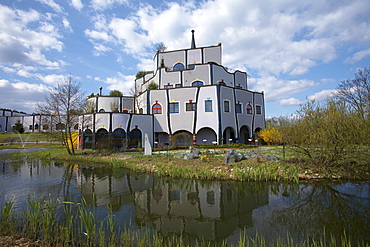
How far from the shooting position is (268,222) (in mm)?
5199

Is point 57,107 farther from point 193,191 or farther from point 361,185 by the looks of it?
point 361,185

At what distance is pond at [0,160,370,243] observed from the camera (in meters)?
4.86

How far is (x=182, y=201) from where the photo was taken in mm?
6891

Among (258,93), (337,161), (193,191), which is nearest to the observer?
(193,191)

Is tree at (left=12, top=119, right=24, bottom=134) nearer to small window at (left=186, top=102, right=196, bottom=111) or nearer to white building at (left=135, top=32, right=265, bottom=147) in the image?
white building at (left=135, top=32, right=265, bottom=147)

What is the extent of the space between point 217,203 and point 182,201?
1124 mm

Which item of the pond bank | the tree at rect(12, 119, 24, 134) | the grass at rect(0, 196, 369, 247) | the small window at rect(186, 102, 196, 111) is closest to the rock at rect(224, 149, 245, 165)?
the pond bank

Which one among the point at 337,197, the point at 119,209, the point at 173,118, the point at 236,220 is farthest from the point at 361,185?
the point at 173,118

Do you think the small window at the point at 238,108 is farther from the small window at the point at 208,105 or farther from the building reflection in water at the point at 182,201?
the building reflection in water at the point at 182,201

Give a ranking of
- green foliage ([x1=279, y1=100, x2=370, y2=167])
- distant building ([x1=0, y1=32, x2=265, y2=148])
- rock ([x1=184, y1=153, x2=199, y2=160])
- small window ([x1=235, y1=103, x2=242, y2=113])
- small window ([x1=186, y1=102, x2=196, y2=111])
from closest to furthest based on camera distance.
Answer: green foliage ([x1=279, y1=100, x2=370, y2=167]) → rock ([x1=184, y1=153, x2=199, y2=160]) → distant building ([x1=0, y1=32, x2=265, y2=148]) → small window ([x1=186, y1=102, x2=196, y2=111]) → small window ([x1=235, y1=103, x2=242, y2=113])

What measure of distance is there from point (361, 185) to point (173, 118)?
19659mm

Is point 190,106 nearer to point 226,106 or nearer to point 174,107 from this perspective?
point 174,107

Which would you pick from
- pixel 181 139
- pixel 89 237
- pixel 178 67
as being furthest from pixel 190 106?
pixel 89 237

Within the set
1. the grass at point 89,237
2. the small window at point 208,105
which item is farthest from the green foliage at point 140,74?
the grass at point 89,237
